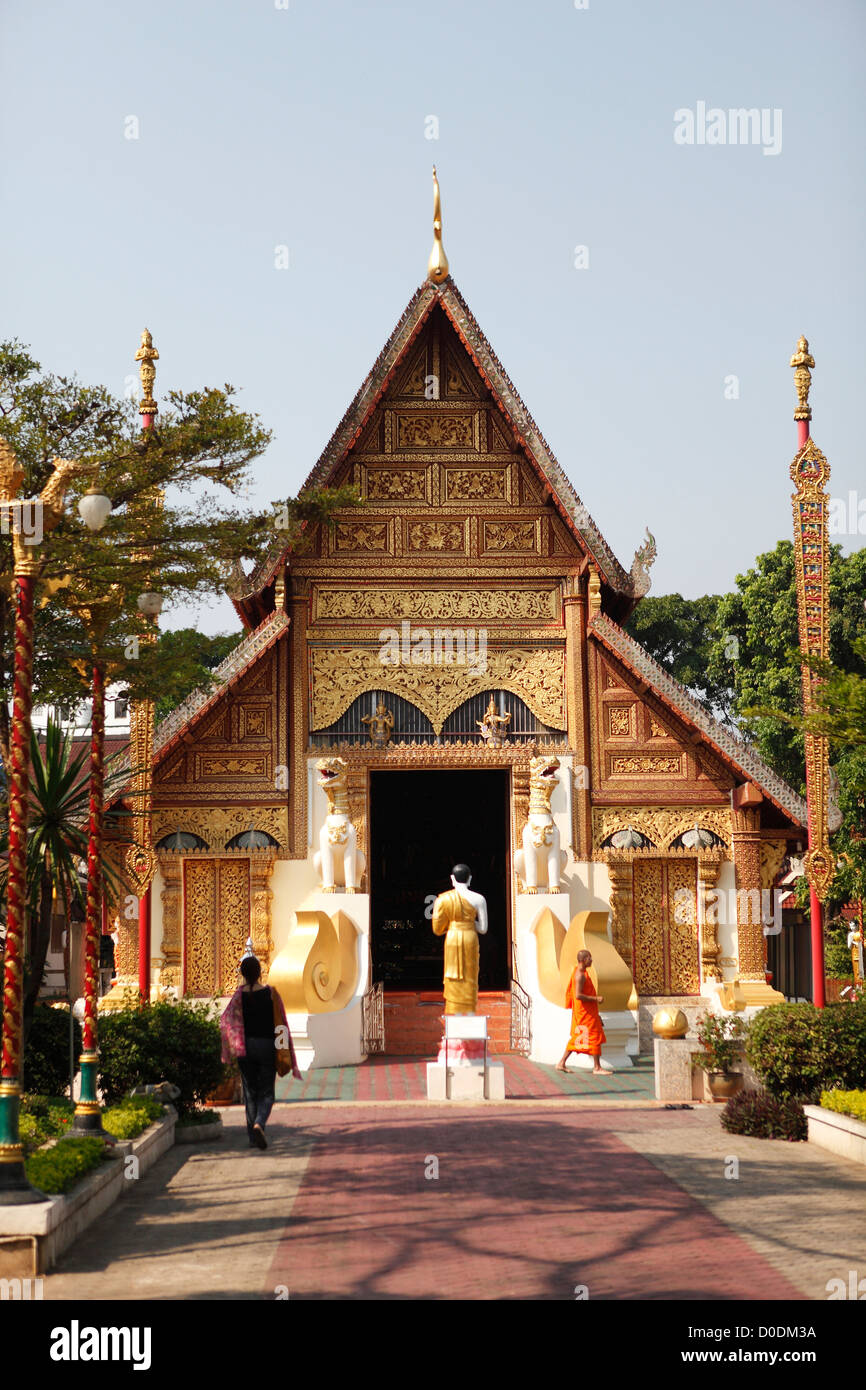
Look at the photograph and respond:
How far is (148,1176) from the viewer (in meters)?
10.9

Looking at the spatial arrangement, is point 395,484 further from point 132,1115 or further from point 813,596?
point 132,1115

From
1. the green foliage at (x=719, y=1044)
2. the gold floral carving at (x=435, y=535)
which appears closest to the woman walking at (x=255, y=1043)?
the green foliage at (x=719, y=1044)

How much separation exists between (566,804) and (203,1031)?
7792 millimetres

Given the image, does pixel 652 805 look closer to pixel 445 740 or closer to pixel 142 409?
pixel 445 740

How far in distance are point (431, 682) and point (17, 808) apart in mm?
11575

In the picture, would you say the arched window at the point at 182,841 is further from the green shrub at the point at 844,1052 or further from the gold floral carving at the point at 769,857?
the green shrub at the point at 844,1052

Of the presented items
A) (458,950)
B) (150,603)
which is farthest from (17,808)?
(458,950)

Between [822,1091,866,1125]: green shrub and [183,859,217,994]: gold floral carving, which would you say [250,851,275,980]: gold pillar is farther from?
[822,1091,866,1125]: green shrub

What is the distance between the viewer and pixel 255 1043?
39.3ft

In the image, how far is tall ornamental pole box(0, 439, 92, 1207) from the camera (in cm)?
802

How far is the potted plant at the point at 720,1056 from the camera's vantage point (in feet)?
47.3

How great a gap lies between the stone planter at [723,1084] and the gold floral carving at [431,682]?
21.0ft

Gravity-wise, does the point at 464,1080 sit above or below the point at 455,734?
below
